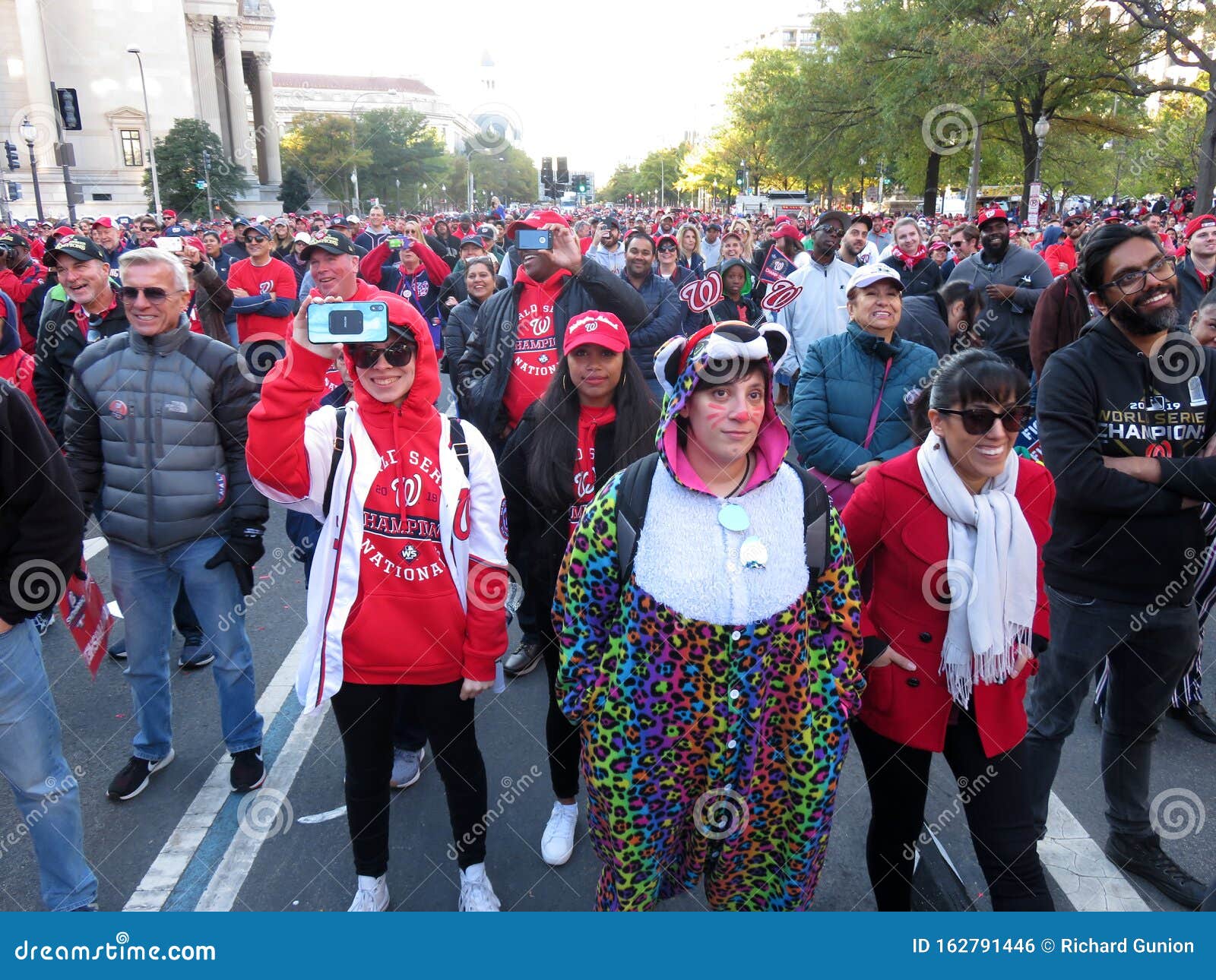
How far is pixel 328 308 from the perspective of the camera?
2.45 m

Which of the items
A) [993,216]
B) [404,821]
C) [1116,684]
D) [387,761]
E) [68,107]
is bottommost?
[404,821]

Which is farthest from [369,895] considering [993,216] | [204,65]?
[204,65]

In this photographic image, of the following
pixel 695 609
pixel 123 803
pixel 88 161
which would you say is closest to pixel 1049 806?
pixel 695 609

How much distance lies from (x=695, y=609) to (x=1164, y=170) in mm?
57670

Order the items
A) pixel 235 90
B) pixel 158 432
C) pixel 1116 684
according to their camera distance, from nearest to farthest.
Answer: pixel 1116 684 → pixel 158 432 → pixel 235 90

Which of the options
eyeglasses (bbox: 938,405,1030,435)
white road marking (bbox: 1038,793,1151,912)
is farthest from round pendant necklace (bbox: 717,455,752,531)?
white road marking (bbox: 1038,793,1151,912)

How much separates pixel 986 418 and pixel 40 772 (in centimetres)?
305

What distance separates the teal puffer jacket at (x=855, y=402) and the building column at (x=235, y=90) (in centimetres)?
6902

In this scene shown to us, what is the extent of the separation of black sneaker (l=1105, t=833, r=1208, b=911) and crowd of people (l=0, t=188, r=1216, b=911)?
1 centimetres

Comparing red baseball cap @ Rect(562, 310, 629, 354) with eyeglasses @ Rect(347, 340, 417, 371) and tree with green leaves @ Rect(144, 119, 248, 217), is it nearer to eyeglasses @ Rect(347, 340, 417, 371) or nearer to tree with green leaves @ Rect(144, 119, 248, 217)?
eyeglasses @ Rect(347, 340, 417, 371)

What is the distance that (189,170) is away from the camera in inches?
1903

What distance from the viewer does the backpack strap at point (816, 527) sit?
221cm

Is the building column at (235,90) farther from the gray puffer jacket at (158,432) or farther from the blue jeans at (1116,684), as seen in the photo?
the blue jeans at (1116,684)

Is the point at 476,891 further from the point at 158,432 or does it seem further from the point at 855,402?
the point at 855,402
